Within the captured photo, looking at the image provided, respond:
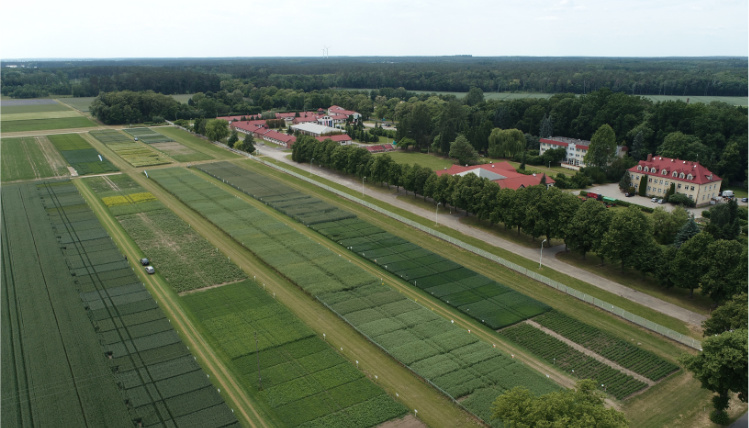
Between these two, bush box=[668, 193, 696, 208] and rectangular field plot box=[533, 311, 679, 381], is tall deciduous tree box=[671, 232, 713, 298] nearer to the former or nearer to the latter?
rectangular field plot box=[533, 311, 679, 381]

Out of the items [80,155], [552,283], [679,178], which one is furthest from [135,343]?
[80,155]

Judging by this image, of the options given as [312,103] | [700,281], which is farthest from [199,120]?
[700,281]

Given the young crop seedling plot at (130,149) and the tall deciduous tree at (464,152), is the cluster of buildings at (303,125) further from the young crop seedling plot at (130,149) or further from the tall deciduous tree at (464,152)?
the tall deciduous tree at (464,152)

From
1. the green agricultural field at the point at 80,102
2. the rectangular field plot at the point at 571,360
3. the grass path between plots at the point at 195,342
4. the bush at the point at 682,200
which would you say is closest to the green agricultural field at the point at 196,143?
the grass path between plots at the point at 195,342

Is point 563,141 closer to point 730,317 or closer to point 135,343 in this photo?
point 730,317

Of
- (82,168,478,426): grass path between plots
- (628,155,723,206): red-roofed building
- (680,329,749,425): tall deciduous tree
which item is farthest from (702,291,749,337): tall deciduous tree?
(628,155,723,206): red-roofed building

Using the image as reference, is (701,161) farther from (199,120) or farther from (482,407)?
(199,120)
